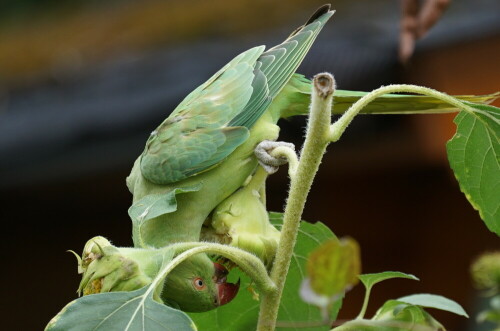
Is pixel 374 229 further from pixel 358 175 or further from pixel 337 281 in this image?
pixel 337 281

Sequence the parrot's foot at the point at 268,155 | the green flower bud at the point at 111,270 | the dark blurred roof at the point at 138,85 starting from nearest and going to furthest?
the green flower bud at the point at 111,270, the parrot's foot at the point at 268,155, the dark blurred roof at the point at 138,85

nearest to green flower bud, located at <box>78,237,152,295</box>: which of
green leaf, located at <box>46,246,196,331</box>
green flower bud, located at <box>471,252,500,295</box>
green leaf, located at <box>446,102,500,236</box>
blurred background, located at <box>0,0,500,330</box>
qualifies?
green leaf, located at <box>46,246,196,331</box>

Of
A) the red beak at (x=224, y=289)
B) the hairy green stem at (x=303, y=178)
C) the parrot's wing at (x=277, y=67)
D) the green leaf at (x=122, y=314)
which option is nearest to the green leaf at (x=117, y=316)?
the green leaf at (x=122, y=314)

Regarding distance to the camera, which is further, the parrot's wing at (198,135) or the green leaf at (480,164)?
the parrot's wing at (198,135)

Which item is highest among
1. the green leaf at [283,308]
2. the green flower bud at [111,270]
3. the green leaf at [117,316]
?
the green flower bud at [111,270]

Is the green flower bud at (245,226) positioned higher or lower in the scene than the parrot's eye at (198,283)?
higher

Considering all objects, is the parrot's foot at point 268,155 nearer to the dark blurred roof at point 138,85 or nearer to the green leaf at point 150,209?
the green leaf at point 150,209

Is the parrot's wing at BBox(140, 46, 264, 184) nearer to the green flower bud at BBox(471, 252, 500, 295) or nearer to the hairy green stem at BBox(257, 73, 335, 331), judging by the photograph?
the hairy green stem at BBox(257, 73, 335, 331)
